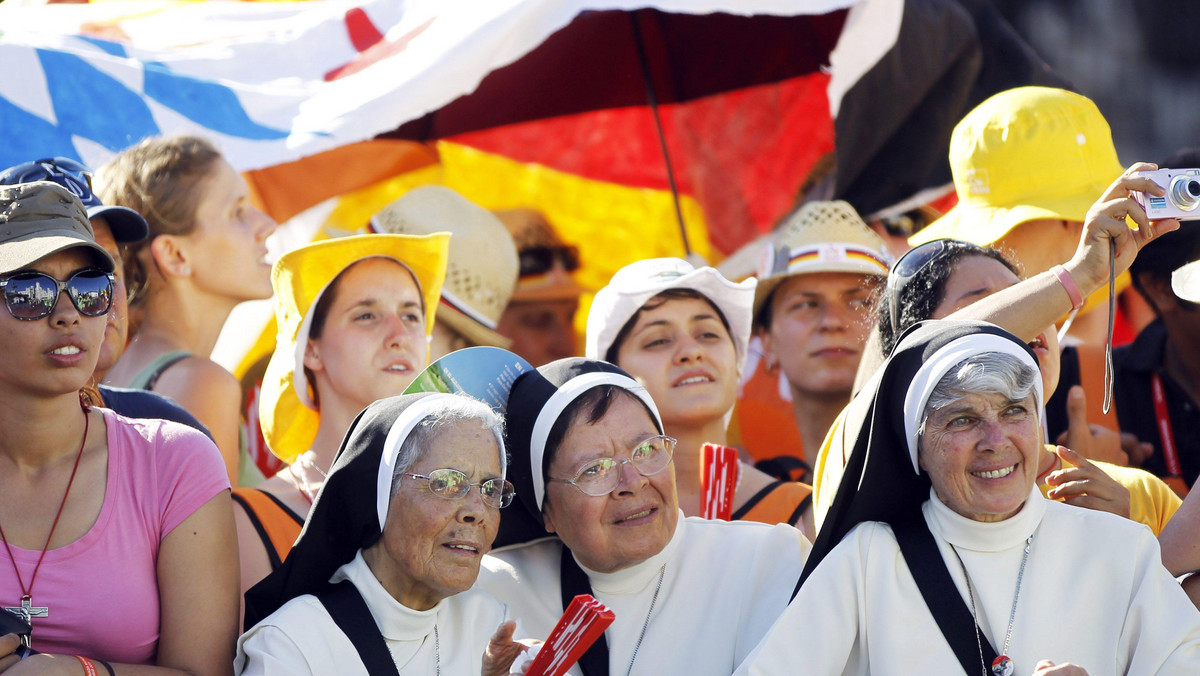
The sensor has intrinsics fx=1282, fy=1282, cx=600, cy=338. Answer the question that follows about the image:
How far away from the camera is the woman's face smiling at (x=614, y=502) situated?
312 cm

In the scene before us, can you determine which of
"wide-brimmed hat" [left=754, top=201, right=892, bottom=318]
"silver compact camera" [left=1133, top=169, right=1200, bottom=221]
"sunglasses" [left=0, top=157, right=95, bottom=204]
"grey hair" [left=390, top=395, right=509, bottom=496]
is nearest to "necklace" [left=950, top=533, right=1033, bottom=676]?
"silver compact camera" [left=1133, top=169, right=1200, bottom=221]

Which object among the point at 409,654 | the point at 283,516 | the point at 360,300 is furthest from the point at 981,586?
the point at 360,300

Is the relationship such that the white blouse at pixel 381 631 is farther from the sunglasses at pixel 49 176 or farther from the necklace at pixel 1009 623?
the sunglasses at pixel 49 176

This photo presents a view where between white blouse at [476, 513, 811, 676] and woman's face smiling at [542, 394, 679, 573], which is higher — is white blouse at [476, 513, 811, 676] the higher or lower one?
the lower one

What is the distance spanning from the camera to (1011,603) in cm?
280

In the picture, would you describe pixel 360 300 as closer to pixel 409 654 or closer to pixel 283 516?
pixel 283 516

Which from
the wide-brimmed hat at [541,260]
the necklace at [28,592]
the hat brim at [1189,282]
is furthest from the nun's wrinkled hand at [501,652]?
the wide-brimmed hat at [541,260]

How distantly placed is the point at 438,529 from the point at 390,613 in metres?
0.22

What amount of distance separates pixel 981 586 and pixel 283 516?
6.34 feet

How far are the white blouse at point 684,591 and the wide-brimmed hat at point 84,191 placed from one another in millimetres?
1339

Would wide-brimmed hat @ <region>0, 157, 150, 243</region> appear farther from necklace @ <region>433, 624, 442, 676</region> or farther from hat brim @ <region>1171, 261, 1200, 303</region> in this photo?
hat brim @ <region>1171, 261, 1200, 303</region>

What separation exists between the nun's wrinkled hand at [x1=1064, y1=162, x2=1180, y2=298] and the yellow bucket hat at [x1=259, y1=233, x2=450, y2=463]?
7.11 feet

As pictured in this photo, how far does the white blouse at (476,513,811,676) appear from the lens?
312 centimetres

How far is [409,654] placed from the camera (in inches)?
113
